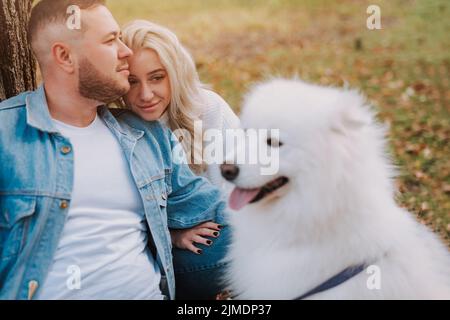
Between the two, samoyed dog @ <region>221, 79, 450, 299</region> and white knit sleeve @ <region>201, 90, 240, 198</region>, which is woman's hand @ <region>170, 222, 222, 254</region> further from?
samoyed dog @ <region>221, 79, 450, 299</region>

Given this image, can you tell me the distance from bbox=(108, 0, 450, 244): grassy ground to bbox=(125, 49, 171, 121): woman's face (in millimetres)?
2031

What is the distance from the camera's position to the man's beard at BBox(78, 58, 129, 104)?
7.79ft

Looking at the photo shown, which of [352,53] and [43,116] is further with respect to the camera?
[352,53]

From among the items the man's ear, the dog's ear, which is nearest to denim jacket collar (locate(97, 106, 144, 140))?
the man's ear

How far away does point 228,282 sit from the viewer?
2406 mm

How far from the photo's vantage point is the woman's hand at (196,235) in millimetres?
2668

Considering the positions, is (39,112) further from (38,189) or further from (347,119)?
(347,119)

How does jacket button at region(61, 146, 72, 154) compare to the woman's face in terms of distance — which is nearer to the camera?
jacket button at region(61, 146, 72, 154)

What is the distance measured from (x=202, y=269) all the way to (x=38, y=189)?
2.97 feet

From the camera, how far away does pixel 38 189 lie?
7.14ft

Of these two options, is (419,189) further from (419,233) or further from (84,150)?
(84,150)

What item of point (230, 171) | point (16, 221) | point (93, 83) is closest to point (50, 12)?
point (93, 83)

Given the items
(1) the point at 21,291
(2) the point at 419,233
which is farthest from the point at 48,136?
(2) the point at 419,233

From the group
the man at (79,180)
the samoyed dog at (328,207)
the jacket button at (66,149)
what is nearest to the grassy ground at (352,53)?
the samoyed dog at (328,207)
